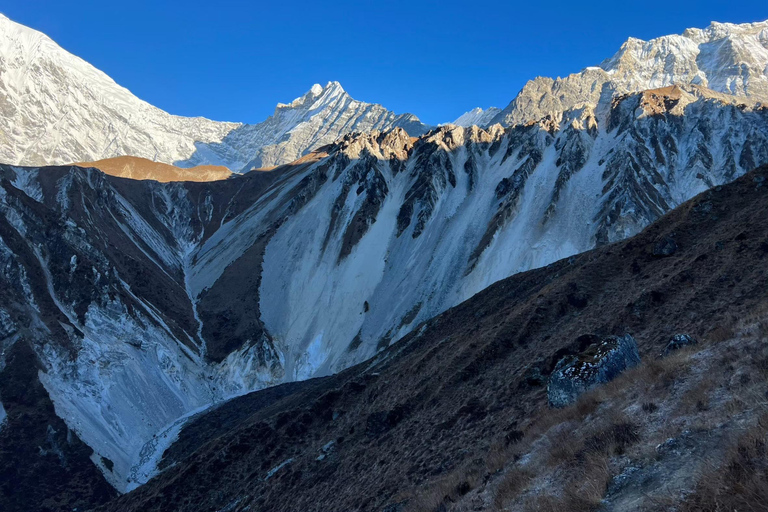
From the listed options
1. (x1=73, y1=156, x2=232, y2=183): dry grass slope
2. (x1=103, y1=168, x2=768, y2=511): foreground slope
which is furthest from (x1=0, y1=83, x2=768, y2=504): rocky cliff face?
(x1=73, y1=156, x2=232, y2=183): dry grass slope

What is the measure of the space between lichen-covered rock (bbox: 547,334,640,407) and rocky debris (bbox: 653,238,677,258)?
583 inches

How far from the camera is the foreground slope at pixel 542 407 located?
8.83 meters

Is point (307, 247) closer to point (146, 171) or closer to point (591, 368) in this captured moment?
point (591, 368)

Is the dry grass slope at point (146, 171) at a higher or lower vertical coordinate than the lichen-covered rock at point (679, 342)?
higher

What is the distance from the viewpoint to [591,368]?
16266mm

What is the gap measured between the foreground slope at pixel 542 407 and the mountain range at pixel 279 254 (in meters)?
17.8

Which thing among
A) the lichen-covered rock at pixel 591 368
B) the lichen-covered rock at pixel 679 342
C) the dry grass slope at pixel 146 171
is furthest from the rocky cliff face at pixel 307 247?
the lichen-covered rock at pixel 679 342

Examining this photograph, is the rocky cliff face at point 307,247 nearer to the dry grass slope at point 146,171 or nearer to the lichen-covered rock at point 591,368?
the dry grass slope at point 146,171

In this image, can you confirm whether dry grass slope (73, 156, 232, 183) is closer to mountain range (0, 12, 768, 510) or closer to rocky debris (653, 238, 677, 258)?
mountain range (0, 12, 768, 510)

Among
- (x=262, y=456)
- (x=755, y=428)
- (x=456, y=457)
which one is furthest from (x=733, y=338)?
(x=262, y=456)

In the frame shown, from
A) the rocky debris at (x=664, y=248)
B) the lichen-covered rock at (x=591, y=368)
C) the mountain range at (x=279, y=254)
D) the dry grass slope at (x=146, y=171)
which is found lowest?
the rocky debris at (x=664, y=248)

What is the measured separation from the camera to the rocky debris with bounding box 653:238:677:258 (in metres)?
29.6

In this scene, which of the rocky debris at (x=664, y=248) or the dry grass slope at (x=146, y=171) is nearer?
the rocky debris at (x=664, y=248)

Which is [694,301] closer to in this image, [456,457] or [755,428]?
[456,457]
